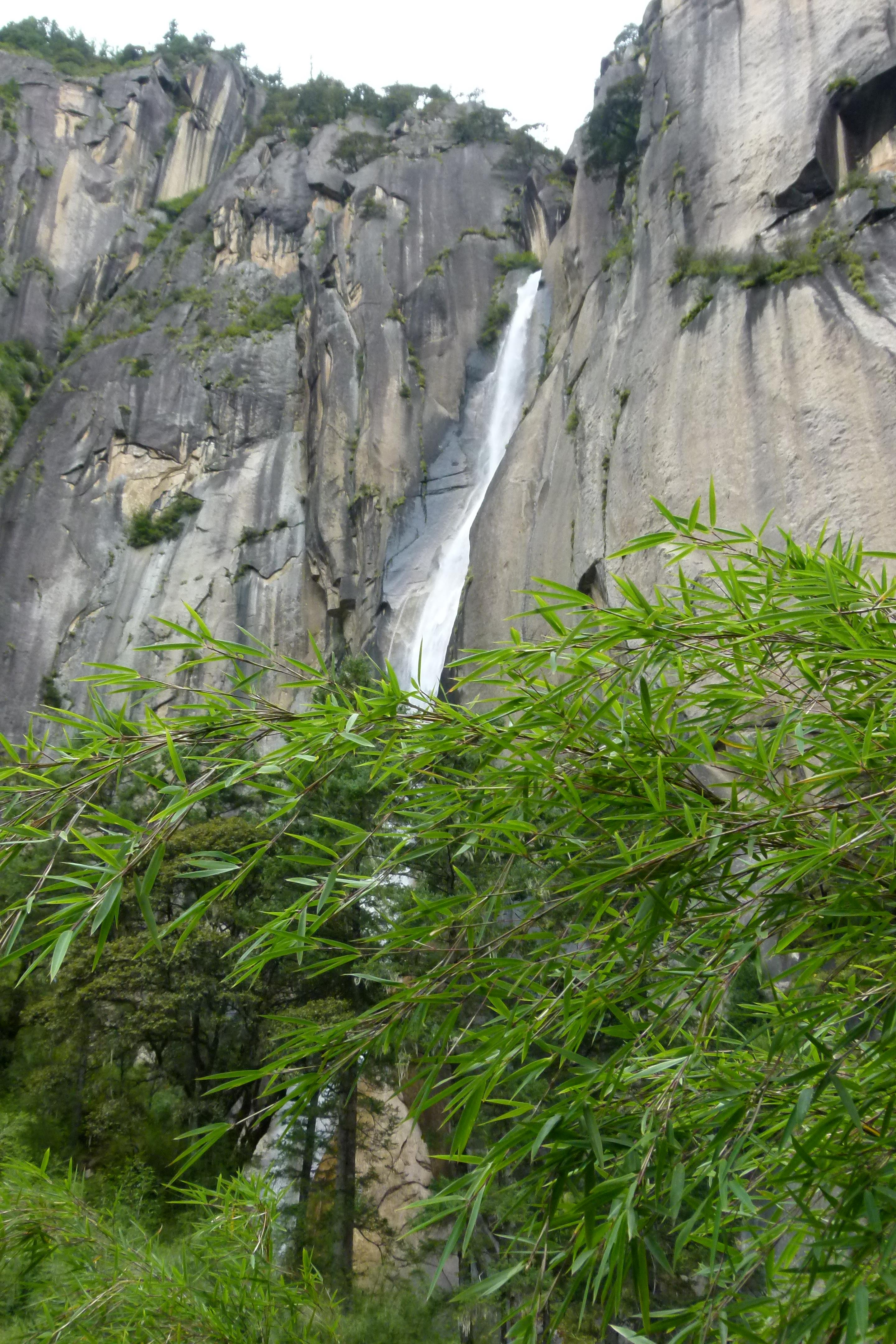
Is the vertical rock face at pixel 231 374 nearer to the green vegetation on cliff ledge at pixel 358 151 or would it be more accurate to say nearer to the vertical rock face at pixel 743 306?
the green vegetation on cliff ledge at pixel 358 151

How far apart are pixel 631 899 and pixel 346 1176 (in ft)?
24.5

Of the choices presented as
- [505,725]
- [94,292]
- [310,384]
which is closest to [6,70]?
[94,292]

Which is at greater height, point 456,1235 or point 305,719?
point 305,719

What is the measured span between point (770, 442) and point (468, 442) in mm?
13123

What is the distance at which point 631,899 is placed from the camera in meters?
2.34

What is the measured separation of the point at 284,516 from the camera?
2288 centimetres

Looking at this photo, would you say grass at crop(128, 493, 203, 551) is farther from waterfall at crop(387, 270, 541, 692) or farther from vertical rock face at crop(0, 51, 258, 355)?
vertical rock face at crop(0, 51, 258, 355)

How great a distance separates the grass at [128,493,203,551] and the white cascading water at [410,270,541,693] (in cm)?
767

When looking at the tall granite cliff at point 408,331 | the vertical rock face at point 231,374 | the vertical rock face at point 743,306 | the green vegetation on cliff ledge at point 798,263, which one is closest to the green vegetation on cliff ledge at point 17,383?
the tall granite cliff at point 408,331

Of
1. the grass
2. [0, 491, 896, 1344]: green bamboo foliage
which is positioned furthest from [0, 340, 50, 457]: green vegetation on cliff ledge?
[0, 491, 896, 1344]: green bamboo foliage

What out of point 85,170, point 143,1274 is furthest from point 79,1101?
point 85,170

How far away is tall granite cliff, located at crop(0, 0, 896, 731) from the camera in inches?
421

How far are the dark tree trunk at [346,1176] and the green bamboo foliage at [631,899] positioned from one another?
6147 millimetres

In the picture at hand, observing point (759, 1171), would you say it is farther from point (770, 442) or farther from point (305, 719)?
point (770, 442)
